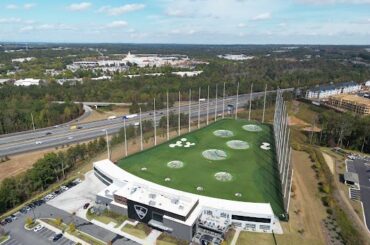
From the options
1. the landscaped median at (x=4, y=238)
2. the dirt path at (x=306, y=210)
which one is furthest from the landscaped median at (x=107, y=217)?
the dirt path at (x=306, y=210)

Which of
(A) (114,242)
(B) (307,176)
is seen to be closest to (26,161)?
(A) (114,242)

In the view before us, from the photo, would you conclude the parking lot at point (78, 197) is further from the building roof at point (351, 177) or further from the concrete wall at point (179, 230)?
the building roof at point (351, 177)

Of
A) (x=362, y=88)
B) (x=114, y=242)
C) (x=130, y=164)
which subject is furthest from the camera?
(x=362, y=88)

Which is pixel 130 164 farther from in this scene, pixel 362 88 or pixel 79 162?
pixel 362 88

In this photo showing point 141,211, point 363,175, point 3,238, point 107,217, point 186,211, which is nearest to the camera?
point 3,238

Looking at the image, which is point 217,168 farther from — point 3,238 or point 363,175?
point 3,238

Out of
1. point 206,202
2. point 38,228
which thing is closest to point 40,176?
point 38,228

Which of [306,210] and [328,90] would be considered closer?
[306,210]

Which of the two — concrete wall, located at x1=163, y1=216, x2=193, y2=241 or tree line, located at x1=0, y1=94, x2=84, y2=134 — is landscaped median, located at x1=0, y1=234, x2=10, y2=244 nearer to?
concrete wall, located at x1=163, y1=216, x2=193, y2=241
